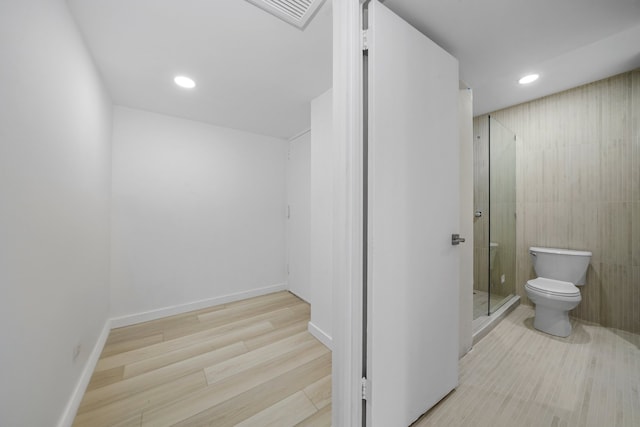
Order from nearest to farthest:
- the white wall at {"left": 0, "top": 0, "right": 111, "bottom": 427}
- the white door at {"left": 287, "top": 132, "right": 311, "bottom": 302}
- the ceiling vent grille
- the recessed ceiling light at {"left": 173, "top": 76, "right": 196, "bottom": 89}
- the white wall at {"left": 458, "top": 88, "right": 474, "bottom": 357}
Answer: the white wall at {"left": 0, "top": 0, "right": 111, "bottom": 427}, the ceiling vent grille, the white wall at {"left": 458, "top": 88, "right": 474, "bottom": 357}, the recessed ceiling light at {"left": 173, "top": 76, "right": 196, "bottom": 89}, the white door at {"left": 287, "top": 132, "right": 311, "bottom": 302}

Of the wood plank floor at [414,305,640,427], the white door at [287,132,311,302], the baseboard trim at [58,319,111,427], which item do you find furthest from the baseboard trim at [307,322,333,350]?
the baseboard trim at [58,319,111,427]

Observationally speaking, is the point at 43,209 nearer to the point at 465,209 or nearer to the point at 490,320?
the point at 465,209

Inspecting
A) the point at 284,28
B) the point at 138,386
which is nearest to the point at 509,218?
the point at 284,28

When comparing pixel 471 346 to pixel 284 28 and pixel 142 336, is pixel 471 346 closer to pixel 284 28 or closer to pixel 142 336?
pixel 284 28

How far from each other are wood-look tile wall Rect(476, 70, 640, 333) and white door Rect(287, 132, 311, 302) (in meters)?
2.57

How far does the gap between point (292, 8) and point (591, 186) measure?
3114mm

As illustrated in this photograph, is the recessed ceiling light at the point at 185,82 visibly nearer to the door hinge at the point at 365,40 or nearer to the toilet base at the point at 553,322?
the door hinge at the point at 365,40

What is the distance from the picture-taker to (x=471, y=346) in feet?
5.85

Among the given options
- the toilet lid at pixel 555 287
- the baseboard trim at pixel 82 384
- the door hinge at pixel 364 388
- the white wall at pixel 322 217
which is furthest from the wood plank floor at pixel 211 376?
the toilet lid at pixel 555 287

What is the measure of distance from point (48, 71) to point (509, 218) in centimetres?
396

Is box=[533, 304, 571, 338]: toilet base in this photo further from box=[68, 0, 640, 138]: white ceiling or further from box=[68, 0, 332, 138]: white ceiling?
box=[68, 0, 332, 138]: white ceiling

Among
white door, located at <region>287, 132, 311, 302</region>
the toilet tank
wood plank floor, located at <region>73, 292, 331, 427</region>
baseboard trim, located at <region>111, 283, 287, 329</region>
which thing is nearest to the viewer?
wood plank floor, located at <region>73, 292, 331, 427</region>

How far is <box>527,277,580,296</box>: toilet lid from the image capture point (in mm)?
1905

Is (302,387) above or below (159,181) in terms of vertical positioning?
below
